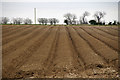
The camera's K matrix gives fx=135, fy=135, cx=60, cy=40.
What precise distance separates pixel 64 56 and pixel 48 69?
1.78 meters

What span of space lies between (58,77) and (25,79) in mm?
1220

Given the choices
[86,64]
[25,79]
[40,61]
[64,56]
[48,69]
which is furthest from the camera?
[64,56]

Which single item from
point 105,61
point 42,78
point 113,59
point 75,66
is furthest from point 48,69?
point 113,59

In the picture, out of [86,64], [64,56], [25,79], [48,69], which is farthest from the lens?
[64,56]

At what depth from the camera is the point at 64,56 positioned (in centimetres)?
737

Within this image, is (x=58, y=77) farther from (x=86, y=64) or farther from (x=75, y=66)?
(x=86, y=64)

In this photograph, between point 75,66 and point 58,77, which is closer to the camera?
point 58,77

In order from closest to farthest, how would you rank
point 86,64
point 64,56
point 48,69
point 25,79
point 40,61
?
1. point 25,79
2. point 48,69
3. point 86,64
4. point 40,61
5. point 64,56

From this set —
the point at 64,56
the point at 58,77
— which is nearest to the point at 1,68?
the point at 58,77

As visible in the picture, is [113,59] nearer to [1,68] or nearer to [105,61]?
[105,61]

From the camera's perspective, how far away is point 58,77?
16.6ft

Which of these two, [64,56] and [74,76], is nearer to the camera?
[74,76]

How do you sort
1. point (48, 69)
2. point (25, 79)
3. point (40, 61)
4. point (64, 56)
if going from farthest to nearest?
point (64, 56) < point (40, 61) < point (48, 69) < point (25, 79)

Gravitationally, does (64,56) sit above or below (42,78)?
above
